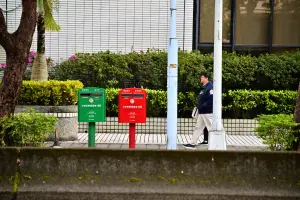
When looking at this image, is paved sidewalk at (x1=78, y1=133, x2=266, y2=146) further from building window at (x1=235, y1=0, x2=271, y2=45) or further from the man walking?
building window at (x1=235, y1=0, x2=271, y2=45)

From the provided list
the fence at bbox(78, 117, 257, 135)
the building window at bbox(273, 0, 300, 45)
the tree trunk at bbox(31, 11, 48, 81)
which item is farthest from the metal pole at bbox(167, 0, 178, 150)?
the building window at bbox(273, 0, 300, 45)

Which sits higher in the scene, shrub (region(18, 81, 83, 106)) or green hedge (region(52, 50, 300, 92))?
green hedge (region(52, 50, 300, 92))

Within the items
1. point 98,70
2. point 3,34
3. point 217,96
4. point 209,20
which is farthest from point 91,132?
point 209,20

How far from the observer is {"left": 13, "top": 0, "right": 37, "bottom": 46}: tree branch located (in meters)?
8.54

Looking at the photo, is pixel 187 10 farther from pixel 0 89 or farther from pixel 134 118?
pixel 0 89

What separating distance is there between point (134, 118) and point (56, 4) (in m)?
6.07

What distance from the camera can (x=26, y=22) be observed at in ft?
28.1

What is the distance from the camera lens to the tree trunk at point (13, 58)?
8281 millimetres

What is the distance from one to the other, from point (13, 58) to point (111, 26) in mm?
7269

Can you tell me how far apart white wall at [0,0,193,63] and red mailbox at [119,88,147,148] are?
6.16 meters

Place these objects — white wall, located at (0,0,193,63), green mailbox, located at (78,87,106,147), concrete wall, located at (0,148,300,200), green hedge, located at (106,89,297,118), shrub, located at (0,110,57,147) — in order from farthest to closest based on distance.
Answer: white wall, located at (0,0,193,63) < green hedge, located at (106,89,297,118) < green mailbox, located at (78,87,106,147) < shrub, located at (0,110,57,147) < concrete wall, located at (0,148,300,200)

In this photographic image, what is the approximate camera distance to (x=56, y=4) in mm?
13875

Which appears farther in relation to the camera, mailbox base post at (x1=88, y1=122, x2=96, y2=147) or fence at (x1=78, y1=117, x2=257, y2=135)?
fence at (x1=78, y1=117, x2=257, y2=135)

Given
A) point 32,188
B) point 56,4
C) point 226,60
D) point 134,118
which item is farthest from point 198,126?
point 56,4
